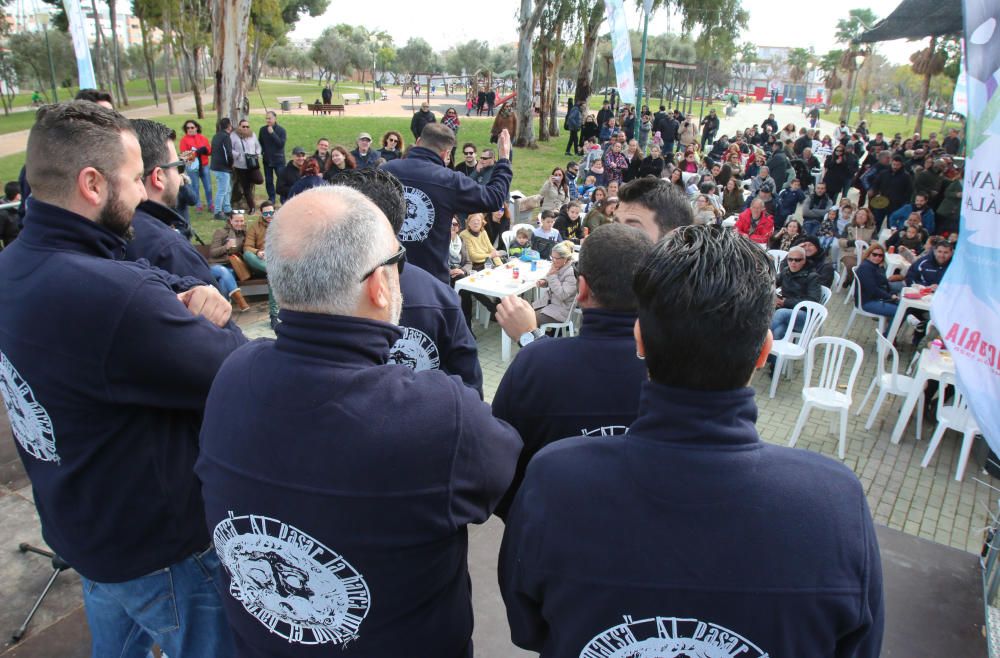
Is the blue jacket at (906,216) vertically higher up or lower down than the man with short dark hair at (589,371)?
lower down

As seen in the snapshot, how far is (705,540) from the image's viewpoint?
1019 millimetres

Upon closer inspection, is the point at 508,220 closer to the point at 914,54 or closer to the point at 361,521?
the point at 361,521

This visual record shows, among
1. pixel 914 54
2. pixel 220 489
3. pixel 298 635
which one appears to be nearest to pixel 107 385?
pixel 220 489

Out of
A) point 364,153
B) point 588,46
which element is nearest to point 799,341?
point 364,153

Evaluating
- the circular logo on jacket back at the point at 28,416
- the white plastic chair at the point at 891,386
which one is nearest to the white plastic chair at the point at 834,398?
the white plastic chair at the point at 891,386

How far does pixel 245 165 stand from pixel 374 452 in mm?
11929

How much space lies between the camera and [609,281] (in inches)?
75.2

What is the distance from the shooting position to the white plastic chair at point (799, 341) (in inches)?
253

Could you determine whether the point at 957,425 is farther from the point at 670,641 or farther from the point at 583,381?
the point at 670,641

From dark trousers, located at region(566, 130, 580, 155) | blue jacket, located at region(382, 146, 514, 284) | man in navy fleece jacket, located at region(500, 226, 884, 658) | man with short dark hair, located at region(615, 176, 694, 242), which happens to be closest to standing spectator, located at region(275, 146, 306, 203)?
blue jacket, located at region(382, 146, 514, 284)

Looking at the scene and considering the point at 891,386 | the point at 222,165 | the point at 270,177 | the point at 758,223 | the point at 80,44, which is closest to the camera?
the point at 891,386

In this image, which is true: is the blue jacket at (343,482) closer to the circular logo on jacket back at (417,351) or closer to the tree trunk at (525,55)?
the circular logo on jacket back at (417,351)

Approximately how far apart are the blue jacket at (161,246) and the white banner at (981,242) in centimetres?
290

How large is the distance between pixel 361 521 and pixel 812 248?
23.2 ft
